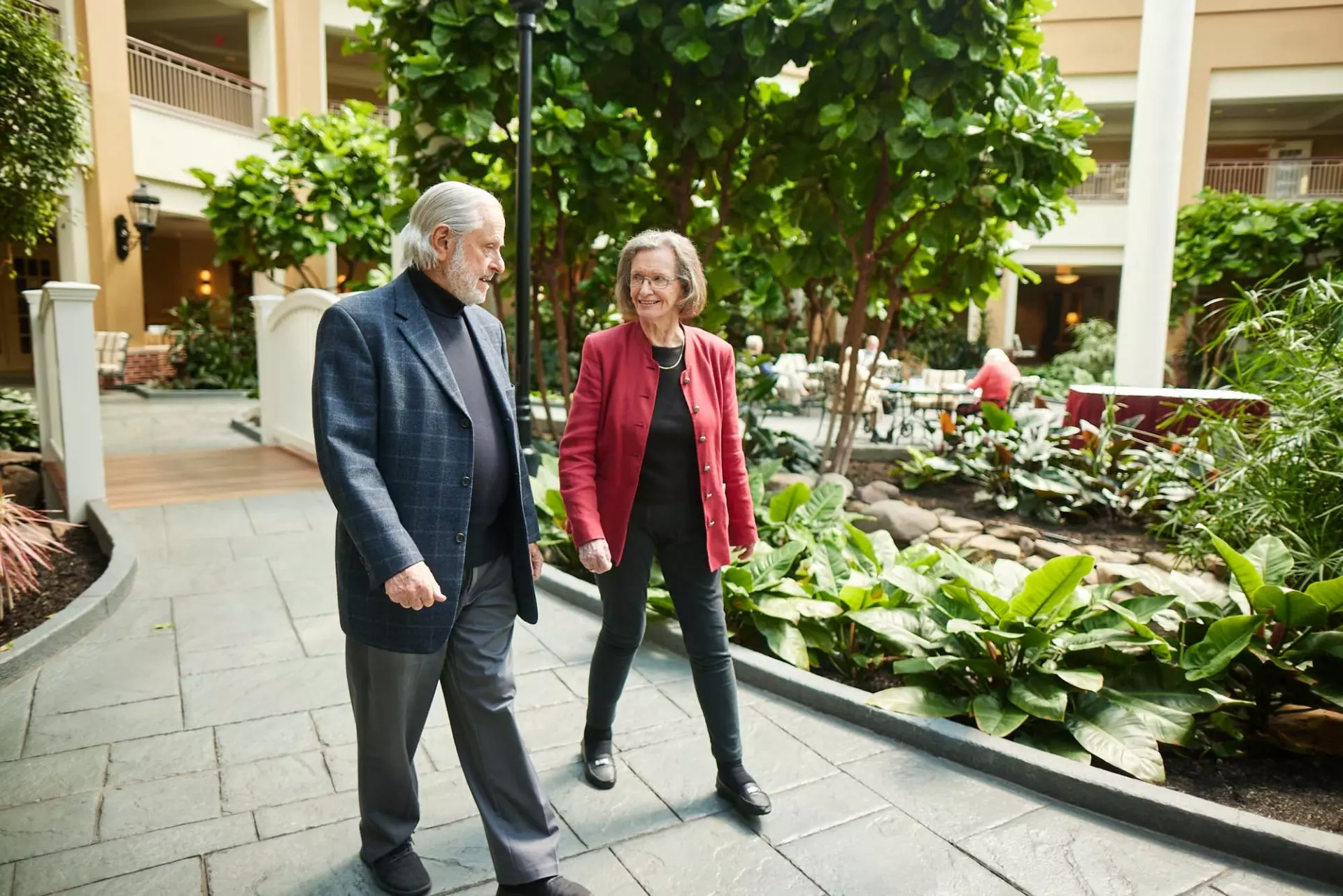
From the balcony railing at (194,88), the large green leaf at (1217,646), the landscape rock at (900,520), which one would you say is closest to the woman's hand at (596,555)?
the large green leaf at (1217,646)

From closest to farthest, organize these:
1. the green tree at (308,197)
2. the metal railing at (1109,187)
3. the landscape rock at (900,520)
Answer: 1. the landscape rock at (900,520)
2. the green tree at (308,197)
3. the metal railing at (1109,187)

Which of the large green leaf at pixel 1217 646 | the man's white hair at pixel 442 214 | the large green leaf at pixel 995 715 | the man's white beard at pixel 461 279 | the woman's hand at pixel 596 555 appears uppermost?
the man's white hair at pixel 442 214

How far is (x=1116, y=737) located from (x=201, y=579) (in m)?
4.42

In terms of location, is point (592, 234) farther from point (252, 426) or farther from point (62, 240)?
point (62, 240)

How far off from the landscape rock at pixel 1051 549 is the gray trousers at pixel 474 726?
4.08 m

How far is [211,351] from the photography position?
1700cm

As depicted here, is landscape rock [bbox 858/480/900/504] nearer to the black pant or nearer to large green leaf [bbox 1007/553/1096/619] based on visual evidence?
large green leaf [bbox 1007/553/1096/619]

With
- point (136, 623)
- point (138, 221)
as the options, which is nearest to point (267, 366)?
point (136, 623)

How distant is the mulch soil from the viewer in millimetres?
4016

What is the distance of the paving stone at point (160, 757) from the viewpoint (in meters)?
2.79

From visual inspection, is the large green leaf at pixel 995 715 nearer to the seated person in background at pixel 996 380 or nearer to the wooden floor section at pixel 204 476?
the wooden floor section at pixel 204 476

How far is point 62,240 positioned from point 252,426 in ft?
29.7

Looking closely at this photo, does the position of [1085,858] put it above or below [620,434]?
below

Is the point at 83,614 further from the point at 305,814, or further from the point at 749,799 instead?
the point at 749,799
